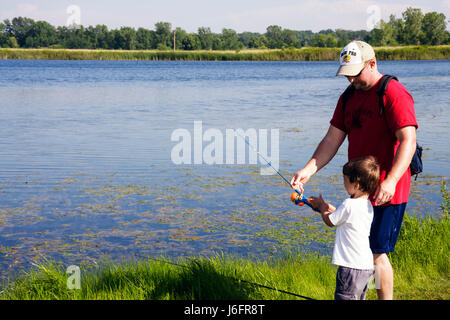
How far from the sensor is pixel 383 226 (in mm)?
3471

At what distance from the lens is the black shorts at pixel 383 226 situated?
346 cm

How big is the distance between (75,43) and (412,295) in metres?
110

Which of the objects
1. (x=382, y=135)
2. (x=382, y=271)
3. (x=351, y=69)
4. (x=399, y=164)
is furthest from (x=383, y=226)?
(x=351, y=69)

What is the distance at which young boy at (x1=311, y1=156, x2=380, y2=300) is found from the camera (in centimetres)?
320

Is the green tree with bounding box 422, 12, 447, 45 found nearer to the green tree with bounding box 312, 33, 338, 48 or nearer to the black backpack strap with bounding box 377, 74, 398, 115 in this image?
the green tree with bounding box 312, 33, 338, 48

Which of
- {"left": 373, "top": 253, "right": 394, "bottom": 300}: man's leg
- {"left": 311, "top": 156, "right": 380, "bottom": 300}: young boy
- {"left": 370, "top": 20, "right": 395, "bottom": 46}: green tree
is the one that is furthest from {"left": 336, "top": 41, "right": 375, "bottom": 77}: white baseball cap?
{"left": 370, "top": 20, "right": 395, "bottom": 46}: green tree

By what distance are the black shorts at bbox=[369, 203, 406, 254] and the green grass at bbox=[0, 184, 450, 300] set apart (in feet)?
3.13

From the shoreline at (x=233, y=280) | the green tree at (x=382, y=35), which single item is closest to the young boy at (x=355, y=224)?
the shoreline at (x=233, y=280)

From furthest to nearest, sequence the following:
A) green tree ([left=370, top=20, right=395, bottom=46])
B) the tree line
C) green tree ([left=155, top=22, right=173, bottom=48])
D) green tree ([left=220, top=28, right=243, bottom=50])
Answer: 1. green tree ([left=220, top=28, right=243, bottom=50])
2. green tree ([left=155, top=22, right=173, bottom=48])
3. the tree line
4. green tree ([left=370, top=20, right=395, bottom=46])

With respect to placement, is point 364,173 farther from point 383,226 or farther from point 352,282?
point 352,282

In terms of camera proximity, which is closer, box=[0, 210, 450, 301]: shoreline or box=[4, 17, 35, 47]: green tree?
box=[0, 210, 450, 301]: shoreline

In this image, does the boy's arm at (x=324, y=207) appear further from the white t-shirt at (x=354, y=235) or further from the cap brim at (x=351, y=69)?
the cap brim at (x=351, y=69)
